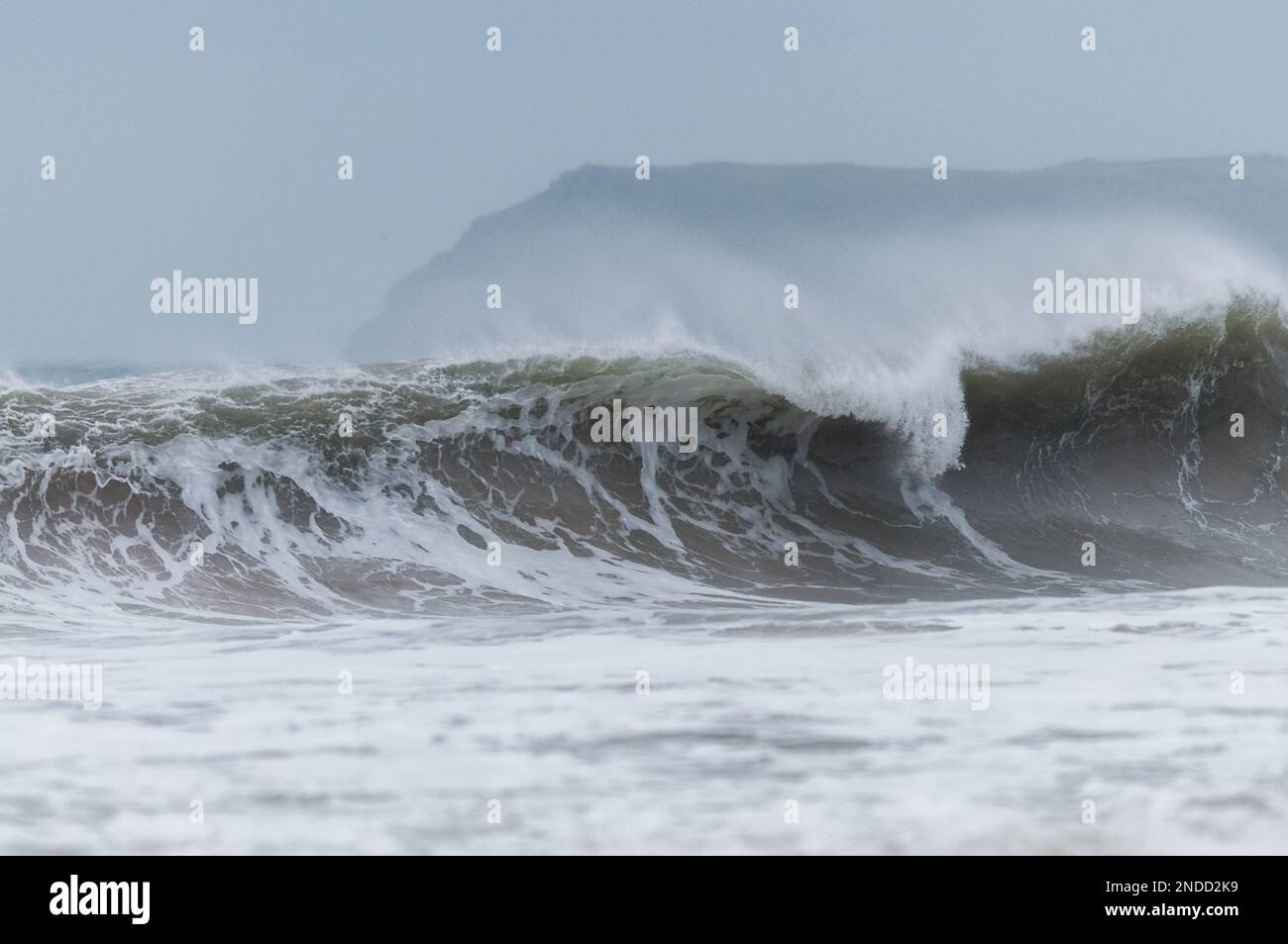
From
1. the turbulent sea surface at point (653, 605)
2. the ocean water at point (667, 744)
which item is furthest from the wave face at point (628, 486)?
the ocean water at point (667, 744)

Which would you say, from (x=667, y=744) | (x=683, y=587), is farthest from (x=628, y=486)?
(x=667, y=744)

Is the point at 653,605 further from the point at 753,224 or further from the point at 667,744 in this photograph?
the point at 753,224

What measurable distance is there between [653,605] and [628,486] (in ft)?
7.87

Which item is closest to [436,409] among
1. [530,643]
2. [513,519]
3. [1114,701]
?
[513,519]

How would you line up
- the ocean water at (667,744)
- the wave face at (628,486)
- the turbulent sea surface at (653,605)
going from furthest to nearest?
the wave face at (628,486), the turbulent sea surface at (653,605), the ocean water at (667,744)

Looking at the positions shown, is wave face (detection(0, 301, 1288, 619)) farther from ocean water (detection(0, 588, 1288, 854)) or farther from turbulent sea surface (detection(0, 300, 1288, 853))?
ocean water (detection(0, 588, 1288, 854))

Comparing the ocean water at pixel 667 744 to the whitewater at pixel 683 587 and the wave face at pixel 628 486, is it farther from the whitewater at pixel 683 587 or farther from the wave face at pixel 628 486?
the wave face at pixel 628 486

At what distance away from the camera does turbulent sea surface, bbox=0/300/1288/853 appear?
3904 mm

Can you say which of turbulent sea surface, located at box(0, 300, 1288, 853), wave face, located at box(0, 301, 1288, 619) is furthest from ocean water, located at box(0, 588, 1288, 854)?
wave face, located at box(0, 301, 1288, 619)

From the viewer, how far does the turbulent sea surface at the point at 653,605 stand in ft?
12.8

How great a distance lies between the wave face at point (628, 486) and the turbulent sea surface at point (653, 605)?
0.04 m

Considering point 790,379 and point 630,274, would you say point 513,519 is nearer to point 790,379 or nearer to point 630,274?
point 790,379

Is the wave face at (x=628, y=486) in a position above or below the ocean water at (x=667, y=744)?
above
